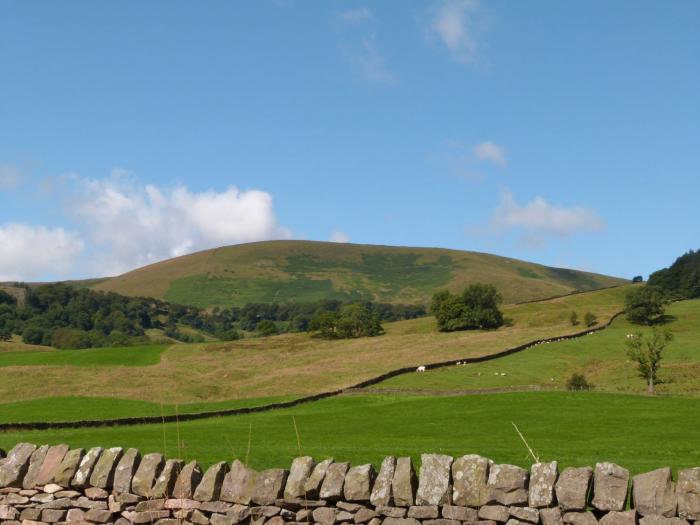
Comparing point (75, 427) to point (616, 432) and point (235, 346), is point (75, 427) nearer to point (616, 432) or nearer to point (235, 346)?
point (616, 432)

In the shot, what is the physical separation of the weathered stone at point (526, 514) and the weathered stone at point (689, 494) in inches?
65.4

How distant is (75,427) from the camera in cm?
4188

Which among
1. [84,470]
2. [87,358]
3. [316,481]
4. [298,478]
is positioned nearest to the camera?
[316,481]

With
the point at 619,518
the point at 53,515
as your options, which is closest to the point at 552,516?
the point at 619,518

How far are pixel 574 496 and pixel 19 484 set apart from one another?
8538mm

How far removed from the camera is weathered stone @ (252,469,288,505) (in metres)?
10.6

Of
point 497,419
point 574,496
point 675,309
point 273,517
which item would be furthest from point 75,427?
point 675,309

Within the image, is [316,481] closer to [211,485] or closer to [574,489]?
[211,485]

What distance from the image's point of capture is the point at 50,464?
1193 centimetres

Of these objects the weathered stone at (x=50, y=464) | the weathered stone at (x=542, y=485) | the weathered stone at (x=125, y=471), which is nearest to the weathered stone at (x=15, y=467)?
Answer: the weathered stone at (x=50, y=464)

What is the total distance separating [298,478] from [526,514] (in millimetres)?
3151

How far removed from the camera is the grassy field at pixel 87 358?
9725cm

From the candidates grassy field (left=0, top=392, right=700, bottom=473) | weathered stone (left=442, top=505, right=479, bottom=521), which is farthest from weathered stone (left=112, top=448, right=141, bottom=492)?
weathered stone (left=442, top=505, right=479, bottom=521)

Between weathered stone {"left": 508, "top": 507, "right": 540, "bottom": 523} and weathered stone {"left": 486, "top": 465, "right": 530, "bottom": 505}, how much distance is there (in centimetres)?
9
